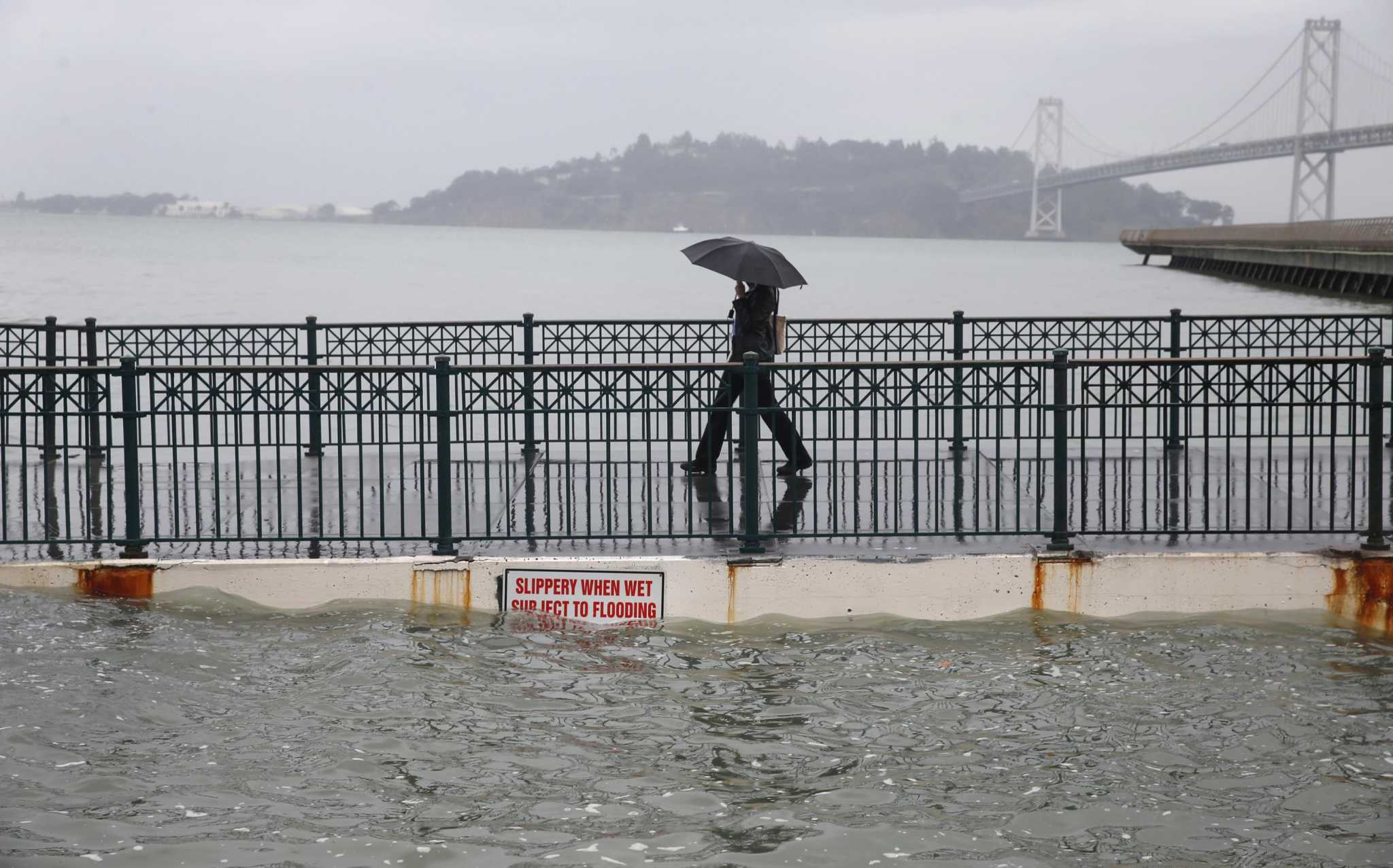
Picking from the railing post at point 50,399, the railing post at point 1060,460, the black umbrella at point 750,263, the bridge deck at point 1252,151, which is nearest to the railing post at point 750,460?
the railing post at point 1060,460

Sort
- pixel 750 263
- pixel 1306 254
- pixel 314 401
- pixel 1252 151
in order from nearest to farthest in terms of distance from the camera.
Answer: pixel 314 401 < pixel 750 263 < pixel 1306 254 < pixel 1252 151

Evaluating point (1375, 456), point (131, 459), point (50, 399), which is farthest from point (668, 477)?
point (1375, 456)

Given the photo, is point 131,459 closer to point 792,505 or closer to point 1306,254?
Answer: point 792,505

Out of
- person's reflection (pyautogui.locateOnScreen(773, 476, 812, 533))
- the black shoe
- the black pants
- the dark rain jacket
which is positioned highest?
the dark rain jacket

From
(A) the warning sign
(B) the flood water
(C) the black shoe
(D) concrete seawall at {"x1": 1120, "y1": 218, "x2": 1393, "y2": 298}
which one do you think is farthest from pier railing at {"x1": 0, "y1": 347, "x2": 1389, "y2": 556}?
(D) concrete seawall at {"x1": 1120, "y1": 218, "x2": 1393, "y2": 298}

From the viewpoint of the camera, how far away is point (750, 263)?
448 inches

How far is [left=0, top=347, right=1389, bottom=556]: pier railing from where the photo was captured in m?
9.00

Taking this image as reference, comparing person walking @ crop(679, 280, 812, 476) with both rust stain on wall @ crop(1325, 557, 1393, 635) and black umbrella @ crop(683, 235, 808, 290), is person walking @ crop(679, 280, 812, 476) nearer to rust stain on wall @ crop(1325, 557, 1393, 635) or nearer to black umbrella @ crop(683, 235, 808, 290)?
black umbrella @ crop(683, 235, 808, 290)

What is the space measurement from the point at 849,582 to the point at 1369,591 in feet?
10.2

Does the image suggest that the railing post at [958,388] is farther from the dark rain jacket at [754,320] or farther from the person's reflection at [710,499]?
the person's reflection at [710,499]

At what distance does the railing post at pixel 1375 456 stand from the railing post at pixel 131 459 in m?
7.40

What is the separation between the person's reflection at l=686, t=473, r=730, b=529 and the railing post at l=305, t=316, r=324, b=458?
241 centimetres

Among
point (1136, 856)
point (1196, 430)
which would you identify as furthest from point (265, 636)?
point (1196, 430)

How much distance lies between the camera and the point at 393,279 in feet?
319
